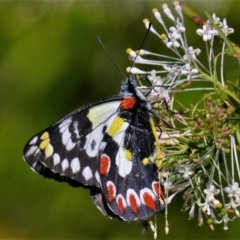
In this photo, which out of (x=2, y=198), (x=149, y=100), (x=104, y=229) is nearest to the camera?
(x=149, y=100)

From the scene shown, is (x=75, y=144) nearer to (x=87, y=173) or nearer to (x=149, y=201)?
(x=87, y=173)

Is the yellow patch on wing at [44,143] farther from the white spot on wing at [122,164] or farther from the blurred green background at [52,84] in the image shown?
the blurred green background at [52,84]

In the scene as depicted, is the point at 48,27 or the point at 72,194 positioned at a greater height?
the point at 48,27

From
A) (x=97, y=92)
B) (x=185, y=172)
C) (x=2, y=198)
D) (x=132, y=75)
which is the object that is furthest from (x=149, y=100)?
(x=2, y=198)

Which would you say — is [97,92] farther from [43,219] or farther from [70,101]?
[43,219]

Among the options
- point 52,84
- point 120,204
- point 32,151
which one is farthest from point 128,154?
point 52,84

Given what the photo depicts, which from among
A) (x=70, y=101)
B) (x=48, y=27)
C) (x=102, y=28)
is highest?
(x=48, y=27)

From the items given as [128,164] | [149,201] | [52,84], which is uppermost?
[52,84]

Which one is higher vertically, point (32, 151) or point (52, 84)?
point (52, 84)
